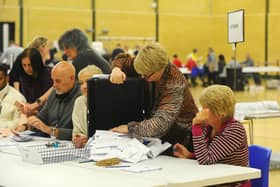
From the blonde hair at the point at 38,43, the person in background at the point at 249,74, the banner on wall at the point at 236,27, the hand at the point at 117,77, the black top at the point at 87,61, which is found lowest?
the person in background at the point at 249,74

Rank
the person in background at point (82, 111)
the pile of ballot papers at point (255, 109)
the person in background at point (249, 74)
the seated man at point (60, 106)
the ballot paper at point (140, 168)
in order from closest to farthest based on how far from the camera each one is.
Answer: the ballot paper at point (140, 168) < the person in background at point (82, 111) < the seated man at point (60, 106) < the pile of ballot papers at point (255, 109) < the person in background at point (249, 74)

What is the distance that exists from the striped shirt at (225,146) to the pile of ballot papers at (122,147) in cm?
33

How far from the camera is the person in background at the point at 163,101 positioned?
356 centimetres

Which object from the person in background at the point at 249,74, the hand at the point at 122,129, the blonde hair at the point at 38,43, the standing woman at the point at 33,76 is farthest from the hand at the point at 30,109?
the person in background at the point at 249,74

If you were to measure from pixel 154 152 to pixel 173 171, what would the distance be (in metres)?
0.45

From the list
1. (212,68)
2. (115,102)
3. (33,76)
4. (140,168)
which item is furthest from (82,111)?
(212,68)

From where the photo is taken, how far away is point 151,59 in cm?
354

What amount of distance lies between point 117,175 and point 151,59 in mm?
780

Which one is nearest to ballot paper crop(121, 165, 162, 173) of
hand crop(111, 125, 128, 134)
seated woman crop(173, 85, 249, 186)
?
seated woman crop(173, 85, 249, 186)

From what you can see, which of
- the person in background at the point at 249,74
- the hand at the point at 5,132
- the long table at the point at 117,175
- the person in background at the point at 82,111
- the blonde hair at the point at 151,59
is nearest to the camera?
the long table at the point at 117,175

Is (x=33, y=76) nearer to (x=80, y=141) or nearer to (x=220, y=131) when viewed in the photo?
(x=80, y=141)

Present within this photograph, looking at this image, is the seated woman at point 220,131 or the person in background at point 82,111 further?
the person in background at point 82,111

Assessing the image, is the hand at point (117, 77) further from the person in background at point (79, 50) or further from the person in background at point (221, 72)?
the person in background at point (221, 72)

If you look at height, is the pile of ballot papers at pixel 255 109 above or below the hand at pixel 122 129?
below
